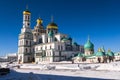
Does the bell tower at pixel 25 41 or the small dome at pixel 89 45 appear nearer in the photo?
the small dome at pixel 89 45

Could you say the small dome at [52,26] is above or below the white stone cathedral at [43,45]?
above

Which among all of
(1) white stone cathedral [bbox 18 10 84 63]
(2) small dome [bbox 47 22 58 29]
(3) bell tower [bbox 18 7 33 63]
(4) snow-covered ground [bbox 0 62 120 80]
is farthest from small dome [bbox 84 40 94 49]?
→ (3) bell tower [bbox 18 7 33 63]

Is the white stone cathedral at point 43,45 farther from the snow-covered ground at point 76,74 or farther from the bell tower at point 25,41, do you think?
the snow-covered ground at point 76,74

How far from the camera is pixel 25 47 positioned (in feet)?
247

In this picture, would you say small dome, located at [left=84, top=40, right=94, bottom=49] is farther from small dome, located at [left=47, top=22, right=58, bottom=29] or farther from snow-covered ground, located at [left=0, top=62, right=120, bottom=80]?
snow-covered ground, located at [left=0, top=62, right=120, bottom=80]

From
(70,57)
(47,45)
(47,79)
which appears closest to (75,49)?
(70,57)

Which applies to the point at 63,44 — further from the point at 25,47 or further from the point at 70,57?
the point at 25,47

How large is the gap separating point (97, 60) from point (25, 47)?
3121 centimetres

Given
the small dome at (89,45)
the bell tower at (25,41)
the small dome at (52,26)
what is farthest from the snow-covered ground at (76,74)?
the small dome at (52,26)

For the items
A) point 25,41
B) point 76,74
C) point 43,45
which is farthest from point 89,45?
point 76,74

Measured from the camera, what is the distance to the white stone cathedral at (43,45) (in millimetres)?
67562

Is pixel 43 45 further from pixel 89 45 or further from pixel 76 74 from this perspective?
pixel 76 74

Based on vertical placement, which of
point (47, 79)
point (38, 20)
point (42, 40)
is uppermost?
point (38, 20)

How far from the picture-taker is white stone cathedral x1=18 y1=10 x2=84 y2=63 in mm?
67562
